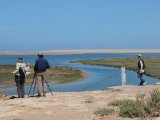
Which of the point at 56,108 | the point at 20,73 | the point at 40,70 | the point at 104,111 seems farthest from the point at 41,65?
the point at 104,111

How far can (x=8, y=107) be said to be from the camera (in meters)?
15.5

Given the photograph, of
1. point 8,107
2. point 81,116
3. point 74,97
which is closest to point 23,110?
point 8,107

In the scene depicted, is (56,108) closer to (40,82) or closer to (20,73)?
(40,82)

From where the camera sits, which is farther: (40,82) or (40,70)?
(40,82)

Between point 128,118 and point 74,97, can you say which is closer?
point 128,118

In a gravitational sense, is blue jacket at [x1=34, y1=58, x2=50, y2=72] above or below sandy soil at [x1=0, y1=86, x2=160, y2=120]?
above

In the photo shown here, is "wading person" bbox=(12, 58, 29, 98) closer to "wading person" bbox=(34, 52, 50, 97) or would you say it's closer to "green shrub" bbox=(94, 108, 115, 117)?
"wading person" bbox=(34, 52, 50, 97)

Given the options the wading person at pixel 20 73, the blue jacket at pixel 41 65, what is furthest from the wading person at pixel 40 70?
the wading person at pixel 20 73

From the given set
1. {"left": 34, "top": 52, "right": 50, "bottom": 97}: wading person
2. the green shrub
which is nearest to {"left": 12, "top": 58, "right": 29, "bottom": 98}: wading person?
{"left": 34, "top": 52, "right": 50, "bottom": 97}: wading person

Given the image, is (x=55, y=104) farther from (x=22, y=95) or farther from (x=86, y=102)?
(x=22, y=95)

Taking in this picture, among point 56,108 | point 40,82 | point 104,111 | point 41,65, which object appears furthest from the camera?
point 40,82

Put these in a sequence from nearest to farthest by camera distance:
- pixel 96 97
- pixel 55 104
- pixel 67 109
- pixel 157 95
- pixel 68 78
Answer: pixel 157 95, pixel 67 109, pixel 55 104, pixel 96 97, pixel 68 78

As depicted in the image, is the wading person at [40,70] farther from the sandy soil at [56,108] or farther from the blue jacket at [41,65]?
the sandy soil at [56,108]

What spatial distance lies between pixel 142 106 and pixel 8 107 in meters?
4.69
